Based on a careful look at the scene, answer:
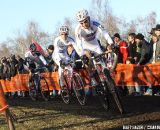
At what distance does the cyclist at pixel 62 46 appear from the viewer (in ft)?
48.1

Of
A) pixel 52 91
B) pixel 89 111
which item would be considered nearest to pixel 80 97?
pixel 89 111

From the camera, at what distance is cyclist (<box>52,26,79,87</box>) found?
14.7 meters

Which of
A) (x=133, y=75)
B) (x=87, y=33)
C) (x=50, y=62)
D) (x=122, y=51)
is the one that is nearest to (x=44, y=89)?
(x=50, y=62)

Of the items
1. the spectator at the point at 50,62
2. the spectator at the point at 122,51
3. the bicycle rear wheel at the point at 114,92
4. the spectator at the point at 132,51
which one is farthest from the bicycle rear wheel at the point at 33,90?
the bicycle rear wheel at the point at 114,92

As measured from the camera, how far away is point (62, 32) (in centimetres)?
1472

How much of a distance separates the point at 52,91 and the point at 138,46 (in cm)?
543

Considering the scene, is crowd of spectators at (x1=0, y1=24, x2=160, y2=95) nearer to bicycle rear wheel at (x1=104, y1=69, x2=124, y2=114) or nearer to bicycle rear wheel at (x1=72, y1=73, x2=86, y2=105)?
bicycle rear wheel at (x1=72, y1=73, x2=86, y2=105)

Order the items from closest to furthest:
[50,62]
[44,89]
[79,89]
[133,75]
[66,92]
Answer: [79,89]
[66,92]
[133,75]
[44,89]
[50,62]

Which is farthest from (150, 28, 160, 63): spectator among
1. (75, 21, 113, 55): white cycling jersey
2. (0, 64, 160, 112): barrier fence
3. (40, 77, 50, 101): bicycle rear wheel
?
(40, 77, 50, 101): bicycle rear wheel

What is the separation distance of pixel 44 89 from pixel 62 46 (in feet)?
11.1

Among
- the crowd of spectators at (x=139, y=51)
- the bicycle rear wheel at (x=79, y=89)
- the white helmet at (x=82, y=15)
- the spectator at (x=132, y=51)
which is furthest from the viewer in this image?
the spectator at (x=132, y=51)

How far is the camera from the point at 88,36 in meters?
12.3

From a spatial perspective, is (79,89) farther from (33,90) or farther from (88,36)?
(33,90)

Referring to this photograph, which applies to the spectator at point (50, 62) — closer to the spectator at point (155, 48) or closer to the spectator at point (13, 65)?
the spectator at point (13, 65)
